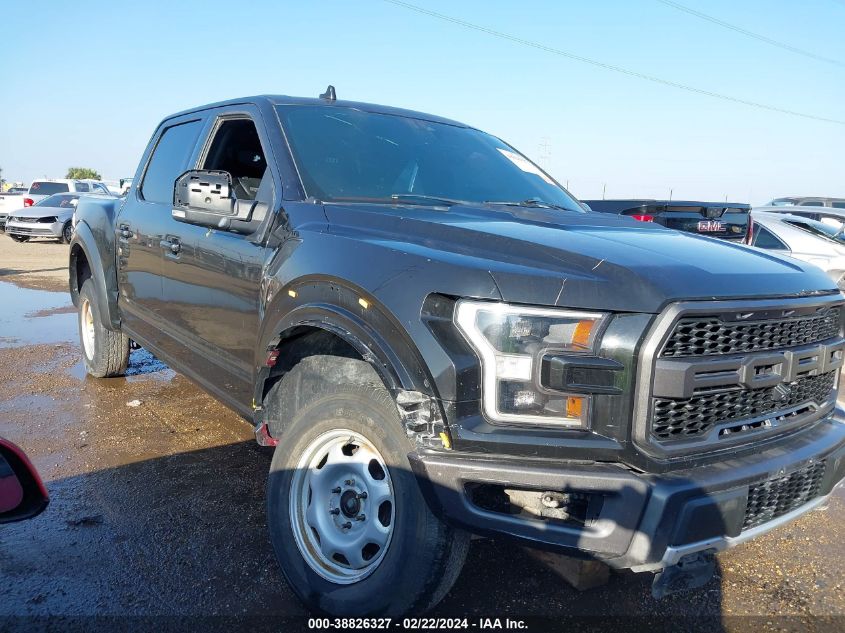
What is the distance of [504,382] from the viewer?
82.0 inches

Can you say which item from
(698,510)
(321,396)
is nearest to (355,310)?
(321,396)

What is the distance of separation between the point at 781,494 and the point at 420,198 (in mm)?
1939

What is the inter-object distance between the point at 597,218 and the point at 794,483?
143cm

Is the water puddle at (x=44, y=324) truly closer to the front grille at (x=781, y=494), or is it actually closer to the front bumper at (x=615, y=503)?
the front bumper at (x=615, y=503)

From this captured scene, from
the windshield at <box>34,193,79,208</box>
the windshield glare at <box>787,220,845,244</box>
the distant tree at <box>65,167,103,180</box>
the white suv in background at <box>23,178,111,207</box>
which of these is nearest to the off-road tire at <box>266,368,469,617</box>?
the windshield glare at <box>787,220,845,244</box>

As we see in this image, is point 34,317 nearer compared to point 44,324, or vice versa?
point 44,324

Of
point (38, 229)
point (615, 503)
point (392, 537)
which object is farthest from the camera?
point (38, 229)

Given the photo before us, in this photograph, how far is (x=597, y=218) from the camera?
10.6 feet

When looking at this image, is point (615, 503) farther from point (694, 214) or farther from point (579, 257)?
point (694, 214)

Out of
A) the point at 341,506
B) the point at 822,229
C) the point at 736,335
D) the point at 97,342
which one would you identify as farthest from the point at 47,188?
the point at 736,335

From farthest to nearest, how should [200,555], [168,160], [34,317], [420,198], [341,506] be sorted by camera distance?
1. [34,317]
2. [168,160]
3. [420,198]
4. [200,555]
5. [341,506]

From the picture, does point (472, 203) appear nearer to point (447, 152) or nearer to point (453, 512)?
point (447, 152)

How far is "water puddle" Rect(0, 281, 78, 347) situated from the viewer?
7852mm

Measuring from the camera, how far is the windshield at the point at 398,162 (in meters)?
3.25
